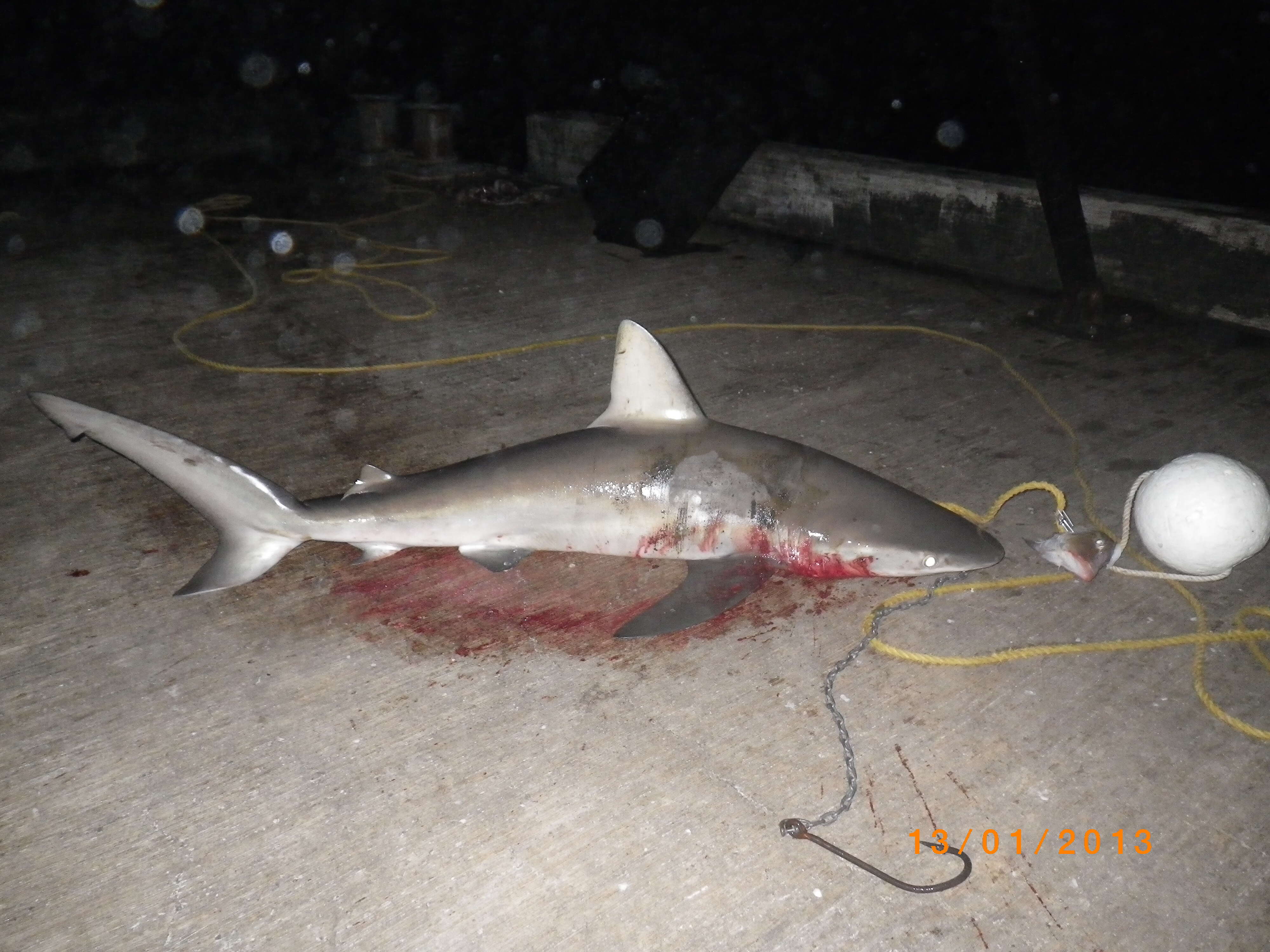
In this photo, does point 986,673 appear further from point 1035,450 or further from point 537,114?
point 537,114

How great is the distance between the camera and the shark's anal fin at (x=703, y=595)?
103 inches

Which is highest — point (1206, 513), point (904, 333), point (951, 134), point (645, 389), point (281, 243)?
point (951, 134)

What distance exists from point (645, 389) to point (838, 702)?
→ 1.10 meters

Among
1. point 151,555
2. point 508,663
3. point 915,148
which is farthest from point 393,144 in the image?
point 508,663

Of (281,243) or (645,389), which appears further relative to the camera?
(281,243)

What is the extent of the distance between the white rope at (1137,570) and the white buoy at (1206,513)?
0.07 ft

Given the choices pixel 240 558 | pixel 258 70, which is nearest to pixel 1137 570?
pixel 240 558

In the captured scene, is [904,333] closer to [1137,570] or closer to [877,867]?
[1137,570]

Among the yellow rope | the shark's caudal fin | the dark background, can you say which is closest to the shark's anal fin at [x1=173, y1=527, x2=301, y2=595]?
the shark's caudal fin

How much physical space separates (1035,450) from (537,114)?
761 centimetres

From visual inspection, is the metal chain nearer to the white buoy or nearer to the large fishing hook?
the large fishing hook

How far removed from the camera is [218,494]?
2.68 meters

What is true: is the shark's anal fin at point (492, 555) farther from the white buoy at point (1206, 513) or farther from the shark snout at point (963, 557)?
the white buoy at point (1206, 513)
